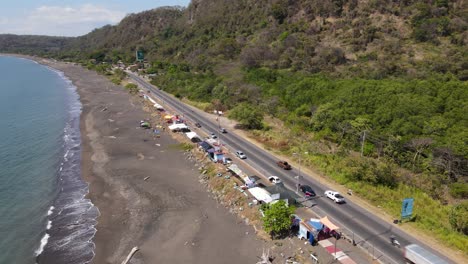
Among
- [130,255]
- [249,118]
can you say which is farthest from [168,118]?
[130,255]

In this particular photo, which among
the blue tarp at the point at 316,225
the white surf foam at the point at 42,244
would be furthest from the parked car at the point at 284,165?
the white surf foam at the point at 42,244

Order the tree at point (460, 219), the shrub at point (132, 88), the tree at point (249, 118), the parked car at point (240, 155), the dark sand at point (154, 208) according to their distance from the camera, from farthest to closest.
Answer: the shrub at point (132, 88) → the tree at point (249, 118) → the parked car at point (240, 155) → the dark sand at point (154, 208) → the tree at point (460, 219)

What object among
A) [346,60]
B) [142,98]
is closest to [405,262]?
[346,60]

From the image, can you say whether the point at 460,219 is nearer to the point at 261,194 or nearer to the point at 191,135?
the point at 261,194

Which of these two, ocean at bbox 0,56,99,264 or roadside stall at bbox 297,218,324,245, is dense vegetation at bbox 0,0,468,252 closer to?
roadside stall at bbox 297,218,324,245

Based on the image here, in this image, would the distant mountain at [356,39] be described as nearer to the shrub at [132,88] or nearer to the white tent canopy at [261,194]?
the shrub at [132,88]

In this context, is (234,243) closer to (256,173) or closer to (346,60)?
(256,173)
